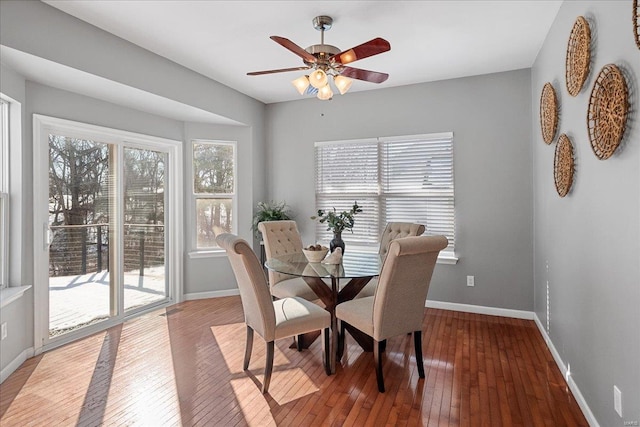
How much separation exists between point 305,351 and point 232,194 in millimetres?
2644

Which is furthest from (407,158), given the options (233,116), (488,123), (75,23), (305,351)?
(75,23)

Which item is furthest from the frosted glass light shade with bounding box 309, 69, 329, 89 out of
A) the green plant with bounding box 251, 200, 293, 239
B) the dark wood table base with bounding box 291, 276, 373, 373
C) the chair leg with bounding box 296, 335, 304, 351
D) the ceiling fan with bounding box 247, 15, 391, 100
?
the green plant with bounding box 251, 200, 293, 239

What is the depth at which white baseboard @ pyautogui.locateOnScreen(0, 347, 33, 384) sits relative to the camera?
2628 mm

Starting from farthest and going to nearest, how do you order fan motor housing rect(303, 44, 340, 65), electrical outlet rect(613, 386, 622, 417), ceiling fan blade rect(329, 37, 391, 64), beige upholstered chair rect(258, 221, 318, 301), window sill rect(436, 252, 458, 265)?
window sill rect(436, 252, 458, 265), beige upholstered chair rect(258, 221, 318, 301), fan motor housing rect(303, 44, 340, 65), ceiling fan blade rect(329, 37, 391, 64), electrical outlet rect(613, 386, 622, 417)

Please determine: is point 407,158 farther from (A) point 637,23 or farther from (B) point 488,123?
(A) point 637,23

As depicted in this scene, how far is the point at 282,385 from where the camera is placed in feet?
8.28

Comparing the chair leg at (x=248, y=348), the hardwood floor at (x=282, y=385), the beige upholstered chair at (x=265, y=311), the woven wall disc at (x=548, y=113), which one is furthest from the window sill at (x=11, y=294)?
the woven wall disc at (x=548, y=113)

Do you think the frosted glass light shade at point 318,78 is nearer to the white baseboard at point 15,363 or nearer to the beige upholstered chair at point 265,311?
the beige upholstered chair at point 265,311

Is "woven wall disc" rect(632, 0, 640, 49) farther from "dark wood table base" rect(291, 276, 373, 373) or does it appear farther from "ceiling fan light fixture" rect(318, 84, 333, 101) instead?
"dark wood table base" rect(291, 276, 373, 373)

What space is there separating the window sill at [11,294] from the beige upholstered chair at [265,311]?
5.36 feet

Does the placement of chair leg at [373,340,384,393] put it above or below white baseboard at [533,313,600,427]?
above

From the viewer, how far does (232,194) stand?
499cm

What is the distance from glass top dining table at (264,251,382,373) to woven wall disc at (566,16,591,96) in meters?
1.78

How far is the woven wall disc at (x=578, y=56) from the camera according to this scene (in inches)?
81.4
